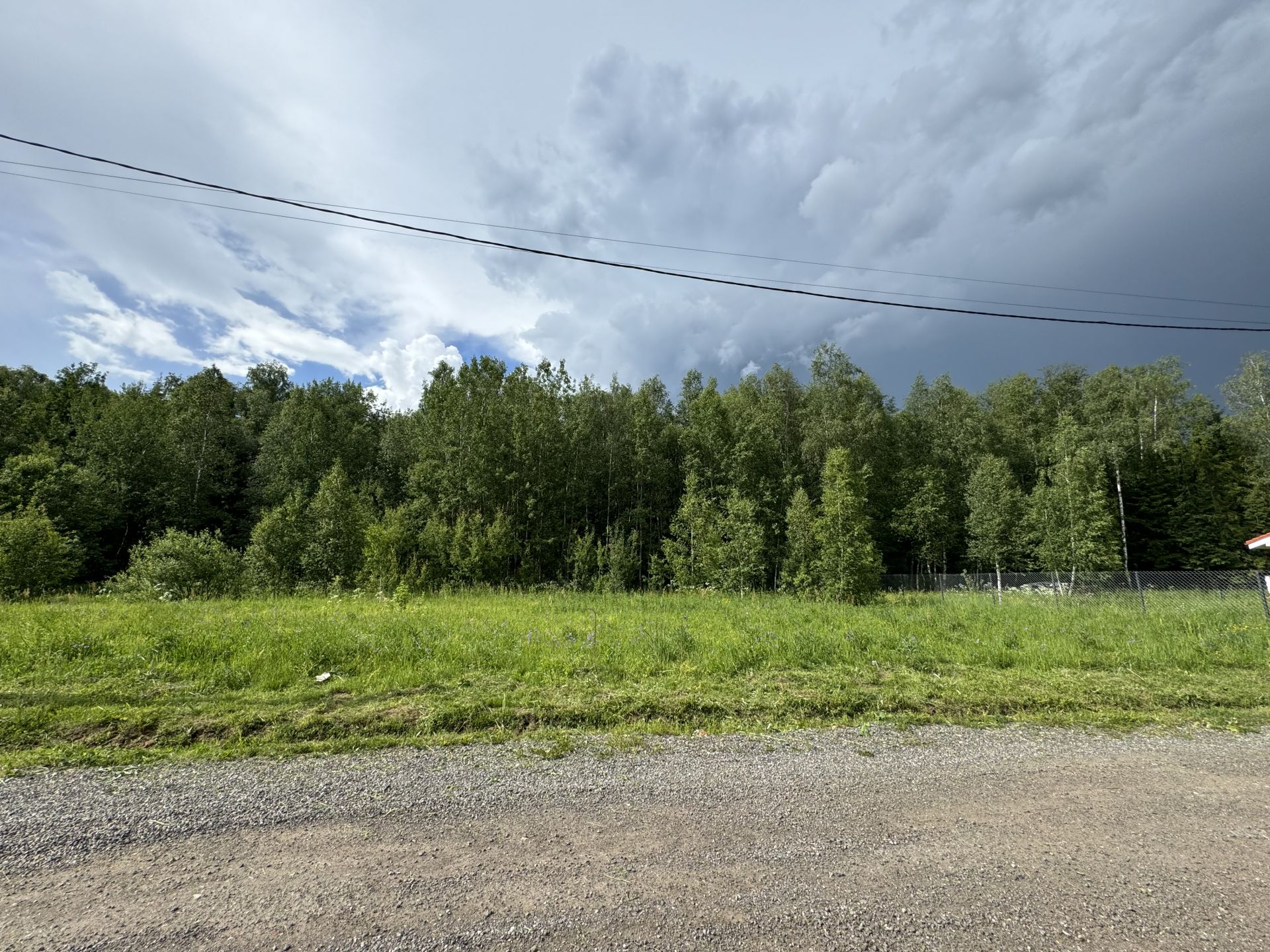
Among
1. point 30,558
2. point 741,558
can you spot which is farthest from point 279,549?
point 741,558

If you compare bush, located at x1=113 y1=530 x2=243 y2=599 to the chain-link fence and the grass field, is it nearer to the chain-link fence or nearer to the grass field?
the grass field

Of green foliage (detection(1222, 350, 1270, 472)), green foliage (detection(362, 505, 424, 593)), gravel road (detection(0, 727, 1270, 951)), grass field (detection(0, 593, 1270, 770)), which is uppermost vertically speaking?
green foliage (detection(1222, 350, 1270, 472))

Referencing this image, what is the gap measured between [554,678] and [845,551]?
18.1 meters

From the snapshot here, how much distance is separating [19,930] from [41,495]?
35.9 meters

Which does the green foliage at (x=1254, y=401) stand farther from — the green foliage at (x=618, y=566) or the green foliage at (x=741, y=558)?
→ the green foliage at (x=618, y=566)

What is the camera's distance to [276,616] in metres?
10.8

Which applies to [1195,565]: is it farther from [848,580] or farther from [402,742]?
[402,742]

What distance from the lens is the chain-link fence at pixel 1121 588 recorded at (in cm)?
1386

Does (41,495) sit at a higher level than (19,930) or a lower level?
higher

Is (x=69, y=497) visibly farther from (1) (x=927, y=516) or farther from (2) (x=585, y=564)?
(1) (x=927, y=516)

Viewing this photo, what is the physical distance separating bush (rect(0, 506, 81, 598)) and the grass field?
7.62m

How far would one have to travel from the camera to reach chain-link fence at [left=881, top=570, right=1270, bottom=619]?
13859 millimetres

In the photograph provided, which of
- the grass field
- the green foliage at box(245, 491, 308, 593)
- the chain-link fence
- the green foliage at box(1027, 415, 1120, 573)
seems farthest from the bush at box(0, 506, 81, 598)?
the green foliage at box(1027, 415, 1120, 573)

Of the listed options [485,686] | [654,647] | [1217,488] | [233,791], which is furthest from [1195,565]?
[233,791]
